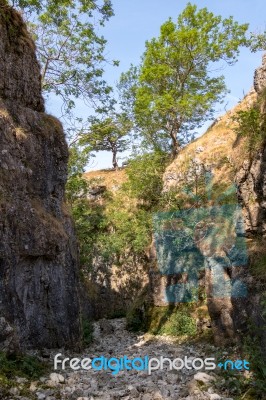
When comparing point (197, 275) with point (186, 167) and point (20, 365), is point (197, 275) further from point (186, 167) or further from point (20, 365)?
point (20, 365)

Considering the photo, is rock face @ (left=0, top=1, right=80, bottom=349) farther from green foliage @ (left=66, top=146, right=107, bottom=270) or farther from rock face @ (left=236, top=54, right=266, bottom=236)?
green foliage @ (left=66, top=146, right=107, bottom=270)

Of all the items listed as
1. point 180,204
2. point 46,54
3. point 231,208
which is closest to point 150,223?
point 180,204

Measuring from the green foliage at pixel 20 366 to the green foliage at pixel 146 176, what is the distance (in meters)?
16.2

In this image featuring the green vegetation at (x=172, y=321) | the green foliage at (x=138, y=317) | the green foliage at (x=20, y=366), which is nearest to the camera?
the green foliage at (x=20, y=366)

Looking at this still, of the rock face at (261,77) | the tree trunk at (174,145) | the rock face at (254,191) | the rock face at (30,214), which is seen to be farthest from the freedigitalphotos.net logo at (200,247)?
the tree trunk at (174,145)

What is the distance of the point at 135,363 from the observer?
1213 centimetres

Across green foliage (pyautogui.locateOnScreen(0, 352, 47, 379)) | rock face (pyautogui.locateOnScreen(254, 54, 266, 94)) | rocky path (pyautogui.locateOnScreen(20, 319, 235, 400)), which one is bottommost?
rocky path (pyautogui.locateOnScreen(20, 319, 235, 400))

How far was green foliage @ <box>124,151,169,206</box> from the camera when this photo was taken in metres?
25.4

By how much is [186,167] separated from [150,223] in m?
4.21

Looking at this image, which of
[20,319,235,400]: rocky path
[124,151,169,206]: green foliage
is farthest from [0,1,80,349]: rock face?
[124,151,169,206]: green foliage

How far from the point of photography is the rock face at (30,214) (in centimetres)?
1097

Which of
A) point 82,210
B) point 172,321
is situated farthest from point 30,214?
point 82,210

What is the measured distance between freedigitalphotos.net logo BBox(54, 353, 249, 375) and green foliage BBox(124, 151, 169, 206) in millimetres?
13811

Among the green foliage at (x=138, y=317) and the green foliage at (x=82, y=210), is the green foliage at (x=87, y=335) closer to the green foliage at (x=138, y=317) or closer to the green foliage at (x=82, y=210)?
the green foliage at (x=138, y=317)
